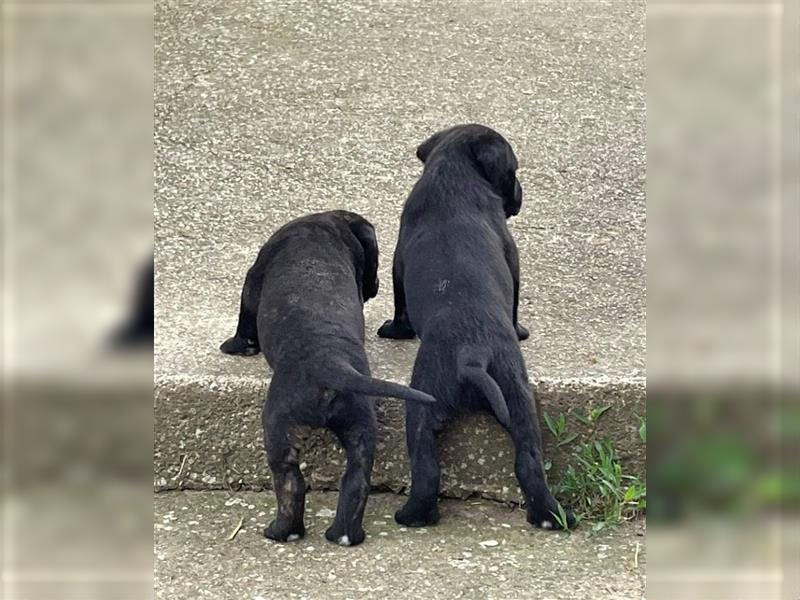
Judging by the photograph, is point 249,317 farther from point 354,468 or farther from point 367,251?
point 354,468

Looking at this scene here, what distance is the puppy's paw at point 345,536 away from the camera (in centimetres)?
351

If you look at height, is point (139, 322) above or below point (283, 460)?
above

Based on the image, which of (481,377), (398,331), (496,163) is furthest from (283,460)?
(496,163)

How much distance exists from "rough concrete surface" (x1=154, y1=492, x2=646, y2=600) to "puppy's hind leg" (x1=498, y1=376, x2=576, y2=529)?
0.25 ft

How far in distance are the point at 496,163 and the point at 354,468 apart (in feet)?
5.04

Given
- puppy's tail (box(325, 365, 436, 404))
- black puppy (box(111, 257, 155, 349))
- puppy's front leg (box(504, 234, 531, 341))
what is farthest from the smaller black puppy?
black puppy (box(111, 257, 155, 349))

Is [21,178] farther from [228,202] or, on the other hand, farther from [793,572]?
[228,202]

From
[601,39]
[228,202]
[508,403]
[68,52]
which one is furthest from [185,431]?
[601,39]

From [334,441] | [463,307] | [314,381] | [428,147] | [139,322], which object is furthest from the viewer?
[428,147]

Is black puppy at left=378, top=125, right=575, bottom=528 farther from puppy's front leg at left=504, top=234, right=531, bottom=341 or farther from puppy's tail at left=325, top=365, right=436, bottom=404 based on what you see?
puppy's tail at left=325, top=365, right=436, bottom=404

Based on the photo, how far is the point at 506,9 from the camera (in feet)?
27.0

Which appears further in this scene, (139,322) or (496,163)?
(496,163)

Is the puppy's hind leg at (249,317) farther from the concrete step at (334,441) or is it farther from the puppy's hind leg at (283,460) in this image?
the puppy's hind leg at (283,460)

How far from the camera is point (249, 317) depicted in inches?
164
